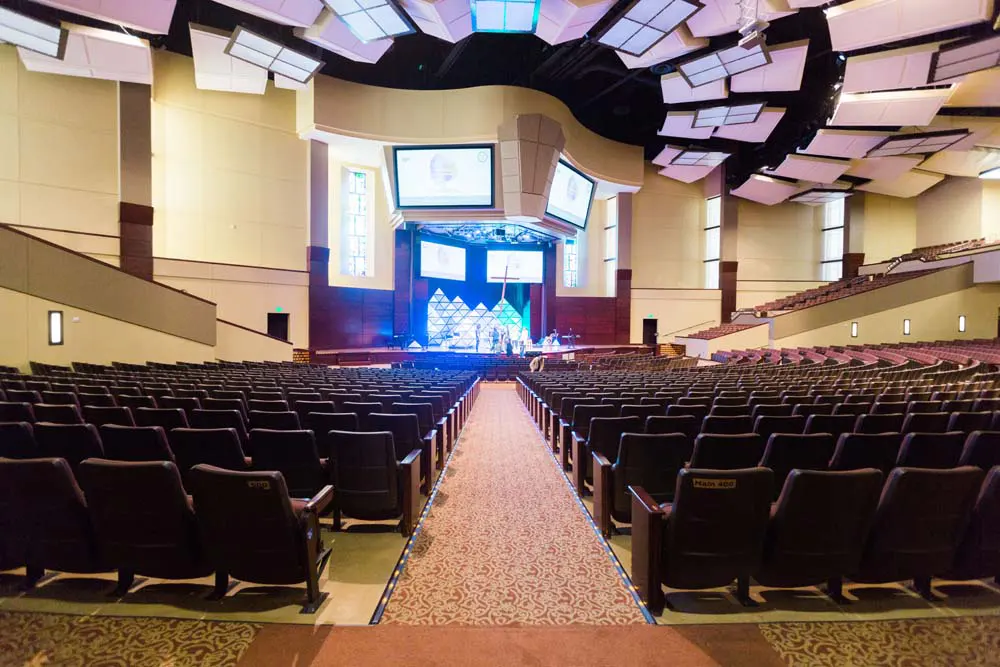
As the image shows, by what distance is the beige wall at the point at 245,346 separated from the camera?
43.7 feet

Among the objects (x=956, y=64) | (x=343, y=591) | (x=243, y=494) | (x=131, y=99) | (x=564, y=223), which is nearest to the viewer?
(x=243, y=494)

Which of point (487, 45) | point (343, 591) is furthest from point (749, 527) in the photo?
point (487, 45)

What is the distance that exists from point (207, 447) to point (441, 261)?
2015 centimetres

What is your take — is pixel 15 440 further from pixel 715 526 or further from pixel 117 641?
pixel 715 526

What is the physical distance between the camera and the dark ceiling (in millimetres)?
14266

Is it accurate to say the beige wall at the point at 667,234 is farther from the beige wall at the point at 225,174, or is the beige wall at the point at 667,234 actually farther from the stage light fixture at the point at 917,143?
the beige wall at the point at 225,174

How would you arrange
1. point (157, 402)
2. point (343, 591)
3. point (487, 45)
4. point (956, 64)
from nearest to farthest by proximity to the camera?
point (343, 591) < point (157, 402) < point (956, 64) < point (487, 45)

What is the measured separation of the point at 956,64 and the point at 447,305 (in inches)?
749

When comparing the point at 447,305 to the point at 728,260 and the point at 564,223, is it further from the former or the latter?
the point at 728,260

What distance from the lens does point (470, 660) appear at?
2.09m

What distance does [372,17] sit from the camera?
1127cm

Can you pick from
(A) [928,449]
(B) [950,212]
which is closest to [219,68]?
(A) [928,449]

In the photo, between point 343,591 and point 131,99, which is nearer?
point 343,591

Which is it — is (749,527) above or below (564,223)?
below
